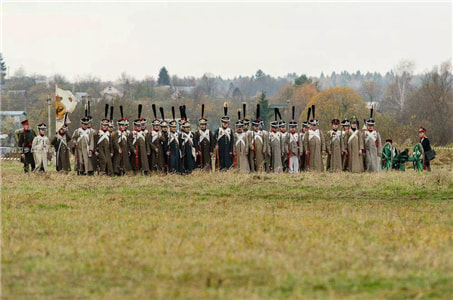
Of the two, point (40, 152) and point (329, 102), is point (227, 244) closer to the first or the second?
point (40, 152)

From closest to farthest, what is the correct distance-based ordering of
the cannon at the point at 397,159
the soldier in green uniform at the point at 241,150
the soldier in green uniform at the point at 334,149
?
the soldier in green uniform at the point at 241,150 → the soldier in green uniform at the point at 334,149 → the cannon at the point at 397,159

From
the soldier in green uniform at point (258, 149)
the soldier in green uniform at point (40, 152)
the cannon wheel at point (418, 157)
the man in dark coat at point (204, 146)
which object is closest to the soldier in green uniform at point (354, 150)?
the cannon wheel at point (418, 157)

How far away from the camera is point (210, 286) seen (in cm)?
842

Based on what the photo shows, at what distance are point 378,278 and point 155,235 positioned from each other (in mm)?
3810

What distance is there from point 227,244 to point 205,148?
1521 cm

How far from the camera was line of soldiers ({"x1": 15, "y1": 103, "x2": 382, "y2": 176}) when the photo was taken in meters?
25.5

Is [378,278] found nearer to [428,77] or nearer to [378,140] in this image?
[378,140]

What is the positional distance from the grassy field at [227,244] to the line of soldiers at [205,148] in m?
6.31

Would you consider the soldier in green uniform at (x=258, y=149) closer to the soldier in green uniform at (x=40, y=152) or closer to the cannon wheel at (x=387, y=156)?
the cannon wheel at (x=387, y=156)

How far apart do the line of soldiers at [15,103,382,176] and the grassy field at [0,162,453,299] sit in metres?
6.31

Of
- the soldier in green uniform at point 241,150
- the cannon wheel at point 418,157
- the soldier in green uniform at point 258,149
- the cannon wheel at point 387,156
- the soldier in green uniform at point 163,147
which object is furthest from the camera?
the cannon wheel at point 387,156

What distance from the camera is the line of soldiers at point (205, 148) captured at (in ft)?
83.8

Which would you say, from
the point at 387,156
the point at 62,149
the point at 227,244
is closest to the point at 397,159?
the point at 387,156

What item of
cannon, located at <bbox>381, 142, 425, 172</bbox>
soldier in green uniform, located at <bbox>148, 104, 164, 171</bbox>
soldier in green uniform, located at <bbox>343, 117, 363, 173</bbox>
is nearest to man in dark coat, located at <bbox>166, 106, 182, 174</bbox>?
soldier in green uniform, located at <bbox>148, 104, 164, 171</bbox>
